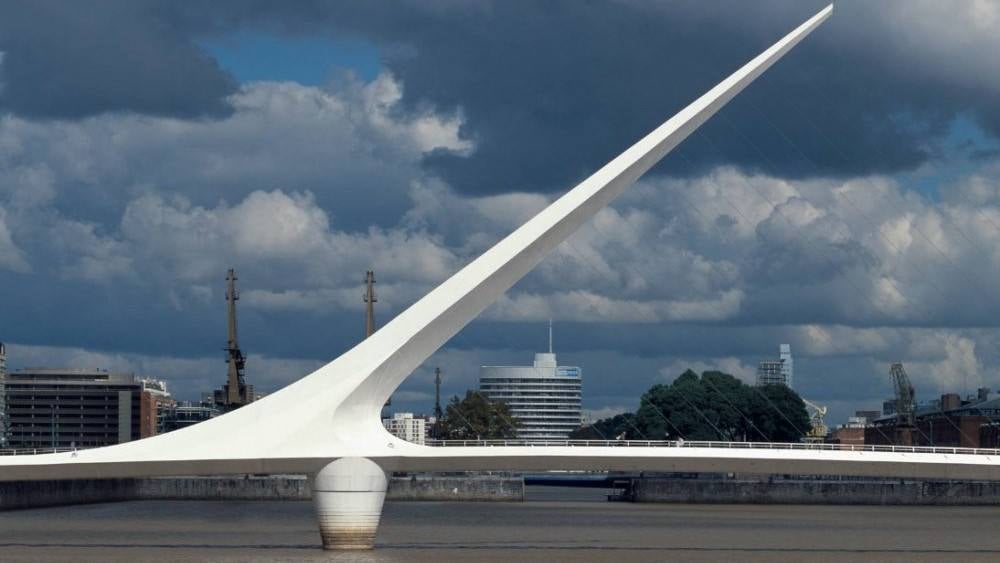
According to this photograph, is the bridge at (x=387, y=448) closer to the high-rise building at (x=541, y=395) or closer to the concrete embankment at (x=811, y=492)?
the concrete embankment at (x=811, y=492)

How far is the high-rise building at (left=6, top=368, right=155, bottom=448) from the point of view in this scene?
158375 mm

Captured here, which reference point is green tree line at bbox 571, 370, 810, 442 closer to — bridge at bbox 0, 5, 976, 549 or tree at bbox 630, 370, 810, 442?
tree at bbox 630, 370, 810, 442


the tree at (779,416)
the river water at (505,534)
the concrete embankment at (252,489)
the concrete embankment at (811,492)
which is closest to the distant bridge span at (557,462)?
the river water at (505,534)

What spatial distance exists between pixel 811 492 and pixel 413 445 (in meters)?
51.0

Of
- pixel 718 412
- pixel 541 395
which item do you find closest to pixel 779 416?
pixel 718 412

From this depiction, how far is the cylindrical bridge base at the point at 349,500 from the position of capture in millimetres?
37781

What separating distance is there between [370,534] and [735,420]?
60.9 meters

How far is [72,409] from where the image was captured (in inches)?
6329

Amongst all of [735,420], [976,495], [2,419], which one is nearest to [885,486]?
→ [976,495]

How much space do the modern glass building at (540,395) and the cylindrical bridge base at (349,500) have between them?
153 metres

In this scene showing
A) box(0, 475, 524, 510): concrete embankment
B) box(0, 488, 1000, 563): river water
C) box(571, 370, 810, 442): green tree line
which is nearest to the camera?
box(0, 488, 1000, 563): river water

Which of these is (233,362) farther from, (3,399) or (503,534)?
(3,399)

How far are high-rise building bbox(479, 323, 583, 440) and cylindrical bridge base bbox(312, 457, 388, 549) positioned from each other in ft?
502

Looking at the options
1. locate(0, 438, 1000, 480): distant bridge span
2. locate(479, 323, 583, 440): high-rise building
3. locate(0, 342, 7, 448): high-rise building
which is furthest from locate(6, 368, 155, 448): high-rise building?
locate(0, 438, 1000, 480): distant bridge span
